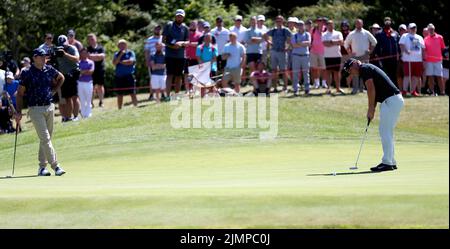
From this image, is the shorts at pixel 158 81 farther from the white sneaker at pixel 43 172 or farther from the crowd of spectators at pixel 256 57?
the white sneaker at pixel 43 172

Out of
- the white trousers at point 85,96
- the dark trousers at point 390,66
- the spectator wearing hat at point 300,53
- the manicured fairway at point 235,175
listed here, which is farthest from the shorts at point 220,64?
the dark trousers at point 390,66

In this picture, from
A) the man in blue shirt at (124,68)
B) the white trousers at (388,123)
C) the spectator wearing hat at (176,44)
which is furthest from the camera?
the man in blue shirt at (124,68)

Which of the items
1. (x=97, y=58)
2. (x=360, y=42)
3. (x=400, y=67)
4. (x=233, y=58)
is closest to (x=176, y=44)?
(x=233, y=58)

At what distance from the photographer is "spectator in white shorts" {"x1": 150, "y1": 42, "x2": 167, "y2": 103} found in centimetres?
3141

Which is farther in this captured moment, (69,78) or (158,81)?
(158,81)

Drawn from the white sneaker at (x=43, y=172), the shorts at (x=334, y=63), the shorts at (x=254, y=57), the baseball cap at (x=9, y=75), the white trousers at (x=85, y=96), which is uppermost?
the shorts at (x=254, y=57)

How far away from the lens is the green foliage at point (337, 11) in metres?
40.6

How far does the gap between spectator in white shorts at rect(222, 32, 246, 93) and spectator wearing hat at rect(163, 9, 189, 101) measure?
4.13ft

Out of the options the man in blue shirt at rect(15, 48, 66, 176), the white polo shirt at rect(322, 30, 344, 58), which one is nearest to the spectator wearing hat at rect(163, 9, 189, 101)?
the white polo shirt at rect(322, 30, 344, 58)

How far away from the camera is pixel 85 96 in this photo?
3038 cm

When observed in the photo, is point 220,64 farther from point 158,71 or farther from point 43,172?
point 43,172

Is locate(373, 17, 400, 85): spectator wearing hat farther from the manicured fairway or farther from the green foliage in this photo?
the green foliage

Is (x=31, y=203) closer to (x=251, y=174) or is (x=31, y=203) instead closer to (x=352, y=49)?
(x=251, y=174)

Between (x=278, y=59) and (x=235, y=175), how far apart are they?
14031 mm
